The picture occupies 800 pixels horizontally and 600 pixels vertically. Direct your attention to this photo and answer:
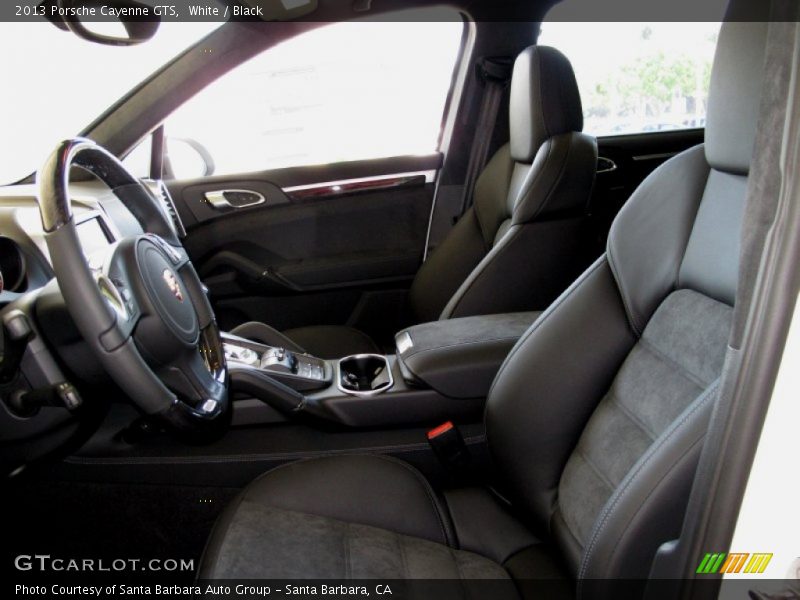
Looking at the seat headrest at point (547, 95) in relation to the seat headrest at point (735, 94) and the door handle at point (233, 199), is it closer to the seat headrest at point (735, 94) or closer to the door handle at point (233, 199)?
the seat headrest at point (735, 94)

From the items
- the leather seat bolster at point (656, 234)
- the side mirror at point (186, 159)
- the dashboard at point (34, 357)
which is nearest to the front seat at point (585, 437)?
the leather seat bolster at point (656, 234)

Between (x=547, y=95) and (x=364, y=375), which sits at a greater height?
(x=547, y=95)

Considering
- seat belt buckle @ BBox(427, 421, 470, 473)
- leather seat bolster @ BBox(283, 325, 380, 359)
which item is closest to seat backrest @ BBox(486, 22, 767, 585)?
seat belt buckle @ BBox(427, 421, 470, 473)

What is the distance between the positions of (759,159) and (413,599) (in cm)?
78

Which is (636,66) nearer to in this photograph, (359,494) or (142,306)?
(359,494)

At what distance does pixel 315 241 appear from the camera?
238 cm

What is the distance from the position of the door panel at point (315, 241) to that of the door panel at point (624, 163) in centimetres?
62

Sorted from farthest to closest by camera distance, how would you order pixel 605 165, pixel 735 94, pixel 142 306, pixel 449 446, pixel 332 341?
pixel 605 165, pixel 332 341, pixel 449 446, pixel 142 306, pixel 735 94

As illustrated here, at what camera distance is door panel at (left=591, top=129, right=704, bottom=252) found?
234cm

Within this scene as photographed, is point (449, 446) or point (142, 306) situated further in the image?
point (449, 446)

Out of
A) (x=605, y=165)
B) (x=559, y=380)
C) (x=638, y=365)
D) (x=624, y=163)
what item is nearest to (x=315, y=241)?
(x=605, y=165)

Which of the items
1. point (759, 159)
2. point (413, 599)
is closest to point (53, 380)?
point (413, 599)

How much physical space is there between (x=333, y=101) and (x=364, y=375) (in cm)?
122

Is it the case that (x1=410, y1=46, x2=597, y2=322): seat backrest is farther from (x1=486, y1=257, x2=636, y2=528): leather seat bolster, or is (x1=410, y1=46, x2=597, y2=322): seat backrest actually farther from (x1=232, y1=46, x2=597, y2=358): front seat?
(x1=486, y1=257, x2=636, y2=528): leather seat bolster
